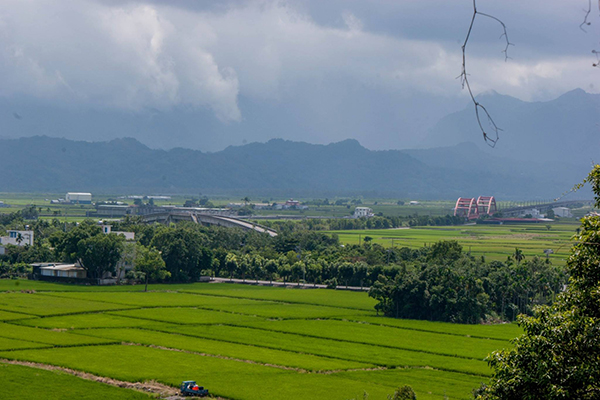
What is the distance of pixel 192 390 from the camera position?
3228 centimetres

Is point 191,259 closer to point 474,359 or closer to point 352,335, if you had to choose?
point 352,335

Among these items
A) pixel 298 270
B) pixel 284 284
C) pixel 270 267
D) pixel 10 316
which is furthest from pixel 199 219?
pixel 10 316

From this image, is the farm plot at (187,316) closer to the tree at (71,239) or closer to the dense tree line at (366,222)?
the tree at (71,239)

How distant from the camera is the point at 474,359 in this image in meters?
43.2

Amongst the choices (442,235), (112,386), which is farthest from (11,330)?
(442,235)

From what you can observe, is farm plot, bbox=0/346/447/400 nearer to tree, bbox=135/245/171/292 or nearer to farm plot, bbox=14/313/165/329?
farm plot, bbox=14/313/165/329

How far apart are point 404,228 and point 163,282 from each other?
94.5m

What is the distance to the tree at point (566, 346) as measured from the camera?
16578 mm

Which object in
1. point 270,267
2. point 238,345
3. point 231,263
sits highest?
point 231,263

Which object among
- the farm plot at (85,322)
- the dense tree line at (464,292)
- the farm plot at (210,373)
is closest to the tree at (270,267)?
the dense tree line at (464,292)

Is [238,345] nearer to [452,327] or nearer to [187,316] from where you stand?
Result: [187,316]

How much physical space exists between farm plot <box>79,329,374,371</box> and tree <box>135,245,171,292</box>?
2921cm

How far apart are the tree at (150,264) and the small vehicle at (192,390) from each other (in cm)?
4513

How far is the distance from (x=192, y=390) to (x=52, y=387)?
21.4 feet
